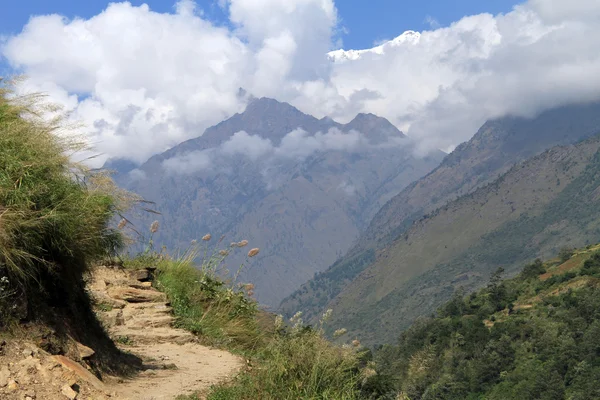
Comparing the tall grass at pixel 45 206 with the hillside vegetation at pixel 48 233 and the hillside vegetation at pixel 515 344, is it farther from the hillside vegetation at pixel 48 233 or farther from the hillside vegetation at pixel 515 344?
the hillside vegetation at pixel 515 344

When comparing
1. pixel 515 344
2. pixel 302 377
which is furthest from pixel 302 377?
pixel 515 344

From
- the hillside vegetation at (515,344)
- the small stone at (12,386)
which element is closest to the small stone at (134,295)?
the small stone at (12,386)

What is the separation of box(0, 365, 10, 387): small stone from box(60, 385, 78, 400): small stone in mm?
519

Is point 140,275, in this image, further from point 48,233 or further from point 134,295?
point 48,233

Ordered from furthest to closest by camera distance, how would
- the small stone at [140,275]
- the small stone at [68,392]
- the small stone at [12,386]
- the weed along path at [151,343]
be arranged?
the small stone at [140,275], the weed along path at [151,343], the small stone at [68,392], the small stone at [12,386]

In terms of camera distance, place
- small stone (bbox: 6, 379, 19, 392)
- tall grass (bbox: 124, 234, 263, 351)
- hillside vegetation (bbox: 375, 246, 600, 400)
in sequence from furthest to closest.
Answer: hillside vegetation (bbox: 375, 246, 600, 400) < tall grass (bbox: 124, 234, 263, 351) < small stone (bbox: 6, 379, 19, 392)

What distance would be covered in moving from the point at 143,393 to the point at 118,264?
7.86m

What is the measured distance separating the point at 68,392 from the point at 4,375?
616 mm

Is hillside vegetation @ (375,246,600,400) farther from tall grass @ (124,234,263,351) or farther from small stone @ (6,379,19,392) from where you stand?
small stone @ (6,379,19,392)

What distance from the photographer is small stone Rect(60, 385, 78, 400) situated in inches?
228

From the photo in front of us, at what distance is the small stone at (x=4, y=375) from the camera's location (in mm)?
5591

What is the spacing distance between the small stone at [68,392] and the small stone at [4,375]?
52 centimetres

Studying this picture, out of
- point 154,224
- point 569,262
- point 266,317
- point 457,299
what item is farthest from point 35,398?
point 569,262

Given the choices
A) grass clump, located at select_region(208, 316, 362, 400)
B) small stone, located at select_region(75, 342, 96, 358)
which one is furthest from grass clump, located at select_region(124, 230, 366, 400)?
small stone, located at select_region(75, 342, 96, 358)
